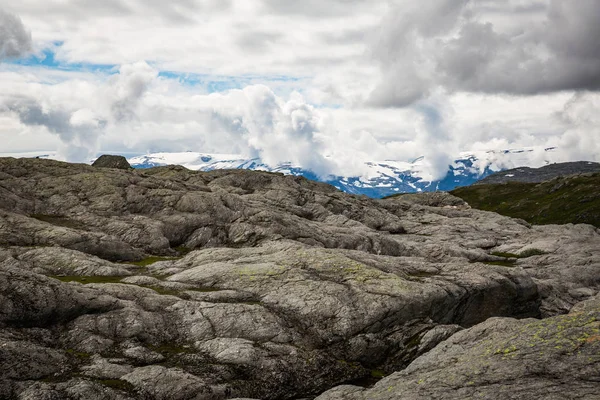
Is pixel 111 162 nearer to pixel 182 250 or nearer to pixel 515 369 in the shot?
pixel 182 250

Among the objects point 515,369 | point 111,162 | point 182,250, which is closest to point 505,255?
point 182,250

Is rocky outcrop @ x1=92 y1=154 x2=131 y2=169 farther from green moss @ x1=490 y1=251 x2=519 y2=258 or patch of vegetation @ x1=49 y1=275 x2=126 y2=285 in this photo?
green moss @ x1=490 y1=251 x2=519 y2=258

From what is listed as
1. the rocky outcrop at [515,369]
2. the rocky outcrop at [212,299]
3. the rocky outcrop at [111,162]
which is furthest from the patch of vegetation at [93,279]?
the rocky outcrop at [111,162]

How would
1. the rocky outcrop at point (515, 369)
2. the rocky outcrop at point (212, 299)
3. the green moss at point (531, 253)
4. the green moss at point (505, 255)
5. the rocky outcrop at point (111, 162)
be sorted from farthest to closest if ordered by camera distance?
1. the rocky outcrop at point (111, 162)
2. the green moss at point (505, 255)
3. the green moss at point (531, 253)
4. the rocky outcrop at point (212, 299)
5. the rocky outcrop at point (515, 369)

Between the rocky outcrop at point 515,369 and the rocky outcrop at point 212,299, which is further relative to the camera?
the rocky outcrop at point 212,299

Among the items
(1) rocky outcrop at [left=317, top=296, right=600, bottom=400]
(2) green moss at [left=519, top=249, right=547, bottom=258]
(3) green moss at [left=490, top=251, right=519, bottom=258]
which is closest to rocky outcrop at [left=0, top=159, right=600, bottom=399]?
(1) rocky outcrop at [left=317, top=296, right=600, bottom=400]

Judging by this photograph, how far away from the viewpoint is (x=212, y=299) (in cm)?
4659

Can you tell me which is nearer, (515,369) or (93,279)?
(515,369)

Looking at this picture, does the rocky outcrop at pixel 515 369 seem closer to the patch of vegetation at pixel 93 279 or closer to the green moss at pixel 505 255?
the patch of vegetation at pixel 93 279

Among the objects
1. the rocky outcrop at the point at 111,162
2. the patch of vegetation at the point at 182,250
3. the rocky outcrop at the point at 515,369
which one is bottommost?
the rocky outcrop at the point at 515,369

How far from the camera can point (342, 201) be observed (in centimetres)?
15550

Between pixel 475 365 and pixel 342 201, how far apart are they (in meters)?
129

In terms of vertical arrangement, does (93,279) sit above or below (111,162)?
below

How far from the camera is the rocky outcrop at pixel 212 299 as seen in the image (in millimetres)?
34438
